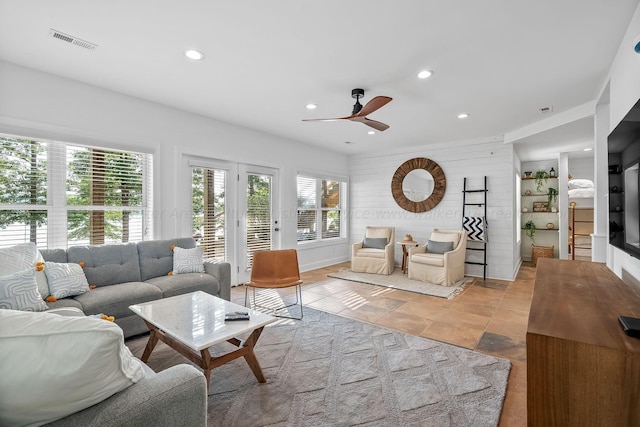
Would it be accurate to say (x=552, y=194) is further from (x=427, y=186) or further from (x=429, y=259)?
(x=429, y=259)

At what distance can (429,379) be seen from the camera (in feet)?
7.17

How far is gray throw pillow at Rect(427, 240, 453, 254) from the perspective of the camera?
5172 millimetres

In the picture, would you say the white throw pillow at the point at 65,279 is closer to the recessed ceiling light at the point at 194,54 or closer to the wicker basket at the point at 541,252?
the recessed ceiling light at the point at 194,54

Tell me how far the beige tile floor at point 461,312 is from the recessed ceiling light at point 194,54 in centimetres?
286

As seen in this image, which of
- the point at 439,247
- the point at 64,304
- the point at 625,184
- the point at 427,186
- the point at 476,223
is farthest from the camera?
the point at 427,186

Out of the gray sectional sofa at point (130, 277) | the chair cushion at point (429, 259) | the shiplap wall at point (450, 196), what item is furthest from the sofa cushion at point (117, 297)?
the shiplap wall at point (450, 196)

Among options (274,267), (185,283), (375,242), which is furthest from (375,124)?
(375,242)

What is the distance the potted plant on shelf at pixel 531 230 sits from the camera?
6875 mm

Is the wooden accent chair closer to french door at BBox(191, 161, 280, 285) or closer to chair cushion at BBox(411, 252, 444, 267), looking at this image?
french door at BBox(191, 161, 280, 285)

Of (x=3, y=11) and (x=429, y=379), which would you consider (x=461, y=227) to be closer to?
(x=429, y=379)

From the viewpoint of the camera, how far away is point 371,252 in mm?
5723

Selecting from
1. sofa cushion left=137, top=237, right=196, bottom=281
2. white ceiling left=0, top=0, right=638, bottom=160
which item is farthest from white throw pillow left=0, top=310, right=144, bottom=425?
sofa cushion left=137, top=237, right=196, bottom=281

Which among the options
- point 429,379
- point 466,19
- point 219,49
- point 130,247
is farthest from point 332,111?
point 429,379

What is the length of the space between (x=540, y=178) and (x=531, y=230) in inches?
46.1
